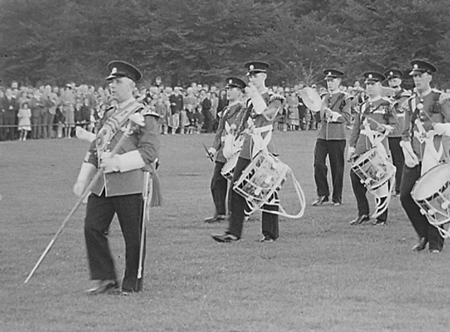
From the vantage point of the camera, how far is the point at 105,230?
957 cm

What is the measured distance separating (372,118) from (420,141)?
3.02 metres

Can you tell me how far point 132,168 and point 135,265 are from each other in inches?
34.4

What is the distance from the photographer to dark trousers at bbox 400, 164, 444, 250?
1196 centimetres

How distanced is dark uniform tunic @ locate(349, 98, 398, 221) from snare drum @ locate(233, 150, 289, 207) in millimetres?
2337

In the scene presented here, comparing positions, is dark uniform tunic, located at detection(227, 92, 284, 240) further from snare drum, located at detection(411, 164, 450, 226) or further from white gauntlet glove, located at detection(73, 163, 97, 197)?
white gauntlet glove, located at detection(73, 163, 97, 197)

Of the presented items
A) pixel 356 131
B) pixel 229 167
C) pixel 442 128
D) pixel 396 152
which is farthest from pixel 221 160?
pixel 442 128

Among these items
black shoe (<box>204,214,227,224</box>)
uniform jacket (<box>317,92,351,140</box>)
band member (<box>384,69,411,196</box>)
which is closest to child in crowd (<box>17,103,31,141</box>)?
band member (<box>384,69,411,196</box>)

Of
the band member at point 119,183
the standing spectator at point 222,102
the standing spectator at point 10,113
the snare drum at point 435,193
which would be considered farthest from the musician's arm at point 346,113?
the standing spectator at point 222,102

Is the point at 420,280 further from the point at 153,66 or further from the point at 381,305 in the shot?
the point at 153,66

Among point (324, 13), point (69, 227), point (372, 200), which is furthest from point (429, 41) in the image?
point (69, 227)

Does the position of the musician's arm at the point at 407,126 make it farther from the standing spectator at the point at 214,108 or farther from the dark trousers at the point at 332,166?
the standing spectator at the point at 214,108

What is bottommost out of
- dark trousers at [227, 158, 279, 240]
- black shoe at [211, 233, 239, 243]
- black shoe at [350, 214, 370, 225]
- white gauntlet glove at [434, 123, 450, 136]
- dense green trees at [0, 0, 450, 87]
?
black shoe at [211, 233, 239, 243]

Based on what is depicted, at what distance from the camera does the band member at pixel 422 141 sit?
38.7 feet

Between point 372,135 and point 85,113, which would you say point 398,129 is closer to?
point 372,135
